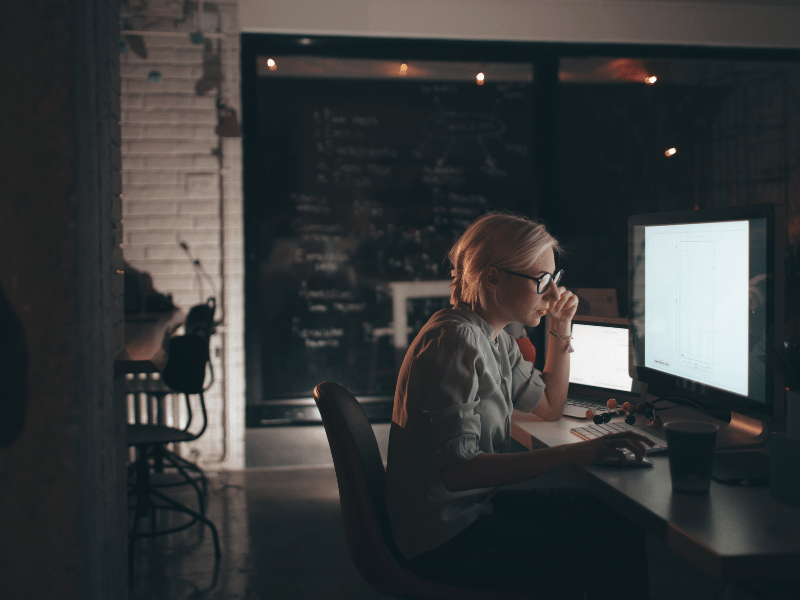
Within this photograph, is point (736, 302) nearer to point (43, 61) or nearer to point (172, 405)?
point (43, 61)

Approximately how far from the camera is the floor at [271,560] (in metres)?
2.18

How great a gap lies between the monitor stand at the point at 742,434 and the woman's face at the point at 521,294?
471mm

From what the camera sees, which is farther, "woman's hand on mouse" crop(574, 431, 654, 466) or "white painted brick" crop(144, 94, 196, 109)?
"white painted brick" crop(144, 94, 196, 109)

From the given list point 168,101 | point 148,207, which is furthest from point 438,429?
point 168,101

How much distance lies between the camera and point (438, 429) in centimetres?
119

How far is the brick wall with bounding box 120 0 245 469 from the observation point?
350 cm

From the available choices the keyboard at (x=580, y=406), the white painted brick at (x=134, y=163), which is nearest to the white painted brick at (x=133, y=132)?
the white painted brick at (x=134, y=163)

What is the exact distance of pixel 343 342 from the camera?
3730mm

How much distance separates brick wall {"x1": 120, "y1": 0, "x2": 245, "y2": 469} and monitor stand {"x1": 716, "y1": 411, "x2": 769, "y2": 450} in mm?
2685

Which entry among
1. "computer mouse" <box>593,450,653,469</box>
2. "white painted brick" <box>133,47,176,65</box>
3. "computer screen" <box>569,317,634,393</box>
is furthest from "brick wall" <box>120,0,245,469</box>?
"computer mouse" <box>593,450,653,469</box>

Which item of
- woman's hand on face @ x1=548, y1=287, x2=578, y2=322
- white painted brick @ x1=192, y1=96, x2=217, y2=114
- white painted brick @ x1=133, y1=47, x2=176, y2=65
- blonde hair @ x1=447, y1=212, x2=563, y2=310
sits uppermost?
white painted brick @ x1=133, y1=47, x2=176, y2=65

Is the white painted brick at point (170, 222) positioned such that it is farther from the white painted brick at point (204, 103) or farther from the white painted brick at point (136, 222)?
the white painted brick at point (204, 103)

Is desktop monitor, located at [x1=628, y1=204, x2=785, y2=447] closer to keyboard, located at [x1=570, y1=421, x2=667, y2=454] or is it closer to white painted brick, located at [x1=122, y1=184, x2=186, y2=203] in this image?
keyboard, located at [x1=570, y1=421, x2=667, y2=454]

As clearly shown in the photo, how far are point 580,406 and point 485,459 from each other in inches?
26.3
